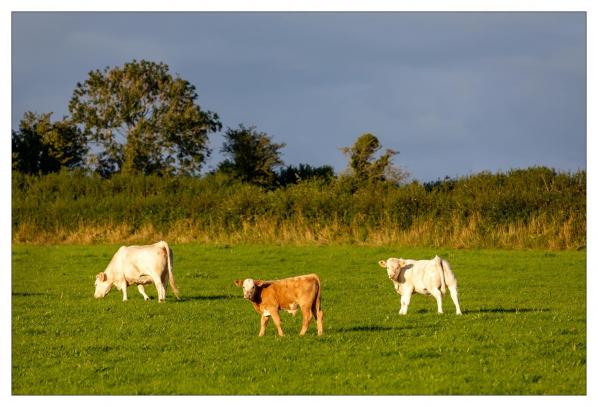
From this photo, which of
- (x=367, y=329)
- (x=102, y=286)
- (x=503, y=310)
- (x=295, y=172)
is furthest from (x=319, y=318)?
(x=295, y=172)

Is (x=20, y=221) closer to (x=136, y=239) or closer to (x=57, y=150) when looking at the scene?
(x=136, y=239)

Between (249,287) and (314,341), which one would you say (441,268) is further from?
(249,287)

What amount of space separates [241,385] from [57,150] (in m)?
62.5

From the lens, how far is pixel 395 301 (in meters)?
23.2

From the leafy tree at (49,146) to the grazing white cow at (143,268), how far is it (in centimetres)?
5013

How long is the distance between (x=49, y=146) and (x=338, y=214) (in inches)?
1509

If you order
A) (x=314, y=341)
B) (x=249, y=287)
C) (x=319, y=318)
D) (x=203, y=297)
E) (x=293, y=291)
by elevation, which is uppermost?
(x=249, y=287)

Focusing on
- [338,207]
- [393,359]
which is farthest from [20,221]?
[393,359]

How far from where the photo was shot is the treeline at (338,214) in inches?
1505

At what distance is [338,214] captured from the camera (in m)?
41.3

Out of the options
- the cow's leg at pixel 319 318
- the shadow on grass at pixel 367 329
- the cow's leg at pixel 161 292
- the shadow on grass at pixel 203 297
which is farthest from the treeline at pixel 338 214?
the cow's leg at pixel 319 318

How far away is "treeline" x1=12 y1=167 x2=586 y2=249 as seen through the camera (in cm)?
3822

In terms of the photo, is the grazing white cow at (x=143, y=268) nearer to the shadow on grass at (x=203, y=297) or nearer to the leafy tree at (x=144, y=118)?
the shadow on grass at (x=203, y=297)

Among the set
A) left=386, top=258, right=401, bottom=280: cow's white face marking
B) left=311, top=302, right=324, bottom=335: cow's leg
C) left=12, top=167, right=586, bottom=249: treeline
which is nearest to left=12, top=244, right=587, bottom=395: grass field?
left=311, top=302, right=324, bottom=335: cow's leg
